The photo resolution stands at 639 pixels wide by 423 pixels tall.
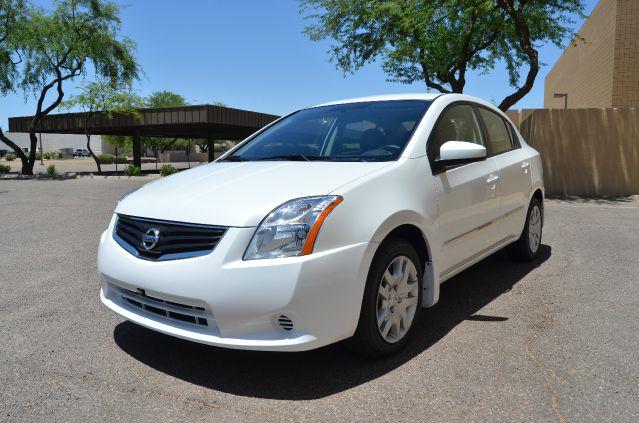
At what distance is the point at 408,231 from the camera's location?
3387mm

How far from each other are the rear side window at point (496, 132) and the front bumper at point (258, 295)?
93.6 inches

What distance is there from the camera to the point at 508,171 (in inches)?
186

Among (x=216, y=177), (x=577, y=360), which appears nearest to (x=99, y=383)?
(x=216, y=177)

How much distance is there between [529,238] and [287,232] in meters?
3.73

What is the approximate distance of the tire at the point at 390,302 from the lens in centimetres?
298

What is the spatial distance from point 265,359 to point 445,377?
110cm

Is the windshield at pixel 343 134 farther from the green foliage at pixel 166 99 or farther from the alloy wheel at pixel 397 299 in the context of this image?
the green foliage at pixel 166 99

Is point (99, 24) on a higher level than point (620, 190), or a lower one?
higher

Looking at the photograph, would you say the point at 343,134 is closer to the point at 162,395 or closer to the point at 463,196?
the point at 463,196

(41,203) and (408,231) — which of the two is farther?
(41,203)

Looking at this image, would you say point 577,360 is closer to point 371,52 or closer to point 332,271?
point 332,271

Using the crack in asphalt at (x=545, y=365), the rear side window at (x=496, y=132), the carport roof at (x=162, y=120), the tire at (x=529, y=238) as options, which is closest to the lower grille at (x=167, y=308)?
the crack in asphalt at (x=545, y=365)

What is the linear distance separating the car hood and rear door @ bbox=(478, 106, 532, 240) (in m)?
1.76

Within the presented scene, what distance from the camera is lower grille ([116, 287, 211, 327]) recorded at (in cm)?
279
